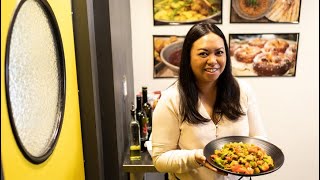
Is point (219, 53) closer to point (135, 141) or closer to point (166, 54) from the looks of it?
point (135, 141)

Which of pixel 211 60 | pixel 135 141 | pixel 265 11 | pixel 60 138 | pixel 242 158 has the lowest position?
pixel 135 141

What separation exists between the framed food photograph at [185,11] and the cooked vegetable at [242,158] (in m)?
1.34

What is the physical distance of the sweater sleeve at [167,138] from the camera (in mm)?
1241

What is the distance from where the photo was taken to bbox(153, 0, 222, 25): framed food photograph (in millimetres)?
2346

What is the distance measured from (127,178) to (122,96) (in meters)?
0.57

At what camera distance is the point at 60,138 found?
1188 mm

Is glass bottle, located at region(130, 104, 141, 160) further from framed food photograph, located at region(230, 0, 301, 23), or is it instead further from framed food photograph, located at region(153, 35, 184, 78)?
framed food photograph, located at region(230, 0, 301, 23)

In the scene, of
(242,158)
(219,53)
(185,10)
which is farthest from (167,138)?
(185,10)

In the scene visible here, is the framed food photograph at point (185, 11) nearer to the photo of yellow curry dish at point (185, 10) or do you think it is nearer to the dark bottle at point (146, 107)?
the photo of yellow curry dish at point (185, 10)

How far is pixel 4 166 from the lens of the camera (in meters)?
0.76

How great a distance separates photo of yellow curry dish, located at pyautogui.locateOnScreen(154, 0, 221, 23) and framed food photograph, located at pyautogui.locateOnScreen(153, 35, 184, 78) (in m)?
0.15

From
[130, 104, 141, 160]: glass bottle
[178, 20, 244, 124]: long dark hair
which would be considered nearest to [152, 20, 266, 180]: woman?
[178, 20, 244, 124]: long dark hair

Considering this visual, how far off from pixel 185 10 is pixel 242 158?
145 centimetres

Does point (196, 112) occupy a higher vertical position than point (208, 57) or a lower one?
lower
